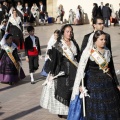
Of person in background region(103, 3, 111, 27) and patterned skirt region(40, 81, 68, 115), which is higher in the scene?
person in background region(103, 3, 111, 27)

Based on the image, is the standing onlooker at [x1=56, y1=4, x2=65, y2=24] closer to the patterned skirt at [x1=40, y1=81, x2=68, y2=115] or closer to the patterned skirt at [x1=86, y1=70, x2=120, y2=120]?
the patterned skirt at [x1=40, y1=81, x2=68, y2=115]

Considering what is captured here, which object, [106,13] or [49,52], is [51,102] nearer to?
[49,52]

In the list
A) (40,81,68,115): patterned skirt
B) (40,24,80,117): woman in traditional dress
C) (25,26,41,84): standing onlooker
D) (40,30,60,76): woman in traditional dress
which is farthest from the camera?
(25,26,41,84): standing onlooker

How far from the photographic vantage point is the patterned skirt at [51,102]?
6.50 meters

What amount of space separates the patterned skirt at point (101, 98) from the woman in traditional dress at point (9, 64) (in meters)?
4.30

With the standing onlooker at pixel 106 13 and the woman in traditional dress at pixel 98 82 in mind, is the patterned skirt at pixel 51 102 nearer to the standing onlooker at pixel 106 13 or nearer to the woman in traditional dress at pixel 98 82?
the woman in traditional dress at pixel 98 82

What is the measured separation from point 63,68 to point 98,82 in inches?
38.9

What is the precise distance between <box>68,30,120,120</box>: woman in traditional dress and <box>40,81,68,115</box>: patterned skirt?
917 millimetres

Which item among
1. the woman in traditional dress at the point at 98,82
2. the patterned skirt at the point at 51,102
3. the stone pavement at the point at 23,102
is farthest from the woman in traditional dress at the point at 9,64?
the woman in traditional dress at the point at 98,82

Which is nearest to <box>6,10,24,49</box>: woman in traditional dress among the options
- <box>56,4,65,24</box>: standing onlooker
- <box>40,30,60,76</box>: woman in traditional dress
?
<box>40,30,60,76</box>: woman in traditional dress

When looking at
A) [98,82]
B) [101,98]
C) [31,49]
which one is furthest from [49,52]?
[31,49]

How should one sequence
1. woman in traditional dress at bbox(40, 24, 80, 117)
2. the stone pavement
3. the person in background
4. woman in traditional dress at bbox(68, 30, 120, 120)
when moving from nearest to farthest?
woman in traditional dress at bbox(68, 30, 120, 120) → woman in traditional dress at bbox(40, 24, 80, 117) → the stone pavement → the person in background

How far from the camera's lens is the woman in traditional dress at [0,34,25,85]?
9.70 meters

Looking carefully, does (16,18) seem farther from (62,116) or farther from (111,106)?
(111,106)
